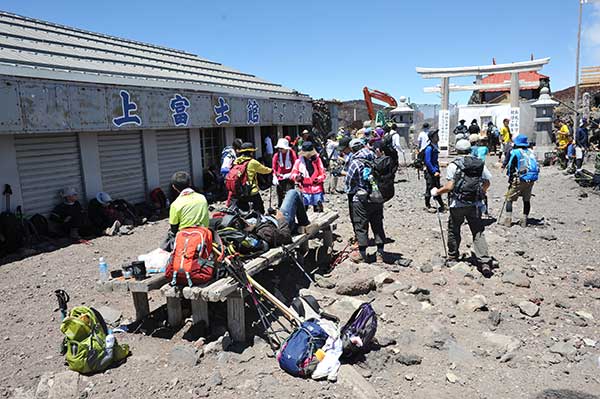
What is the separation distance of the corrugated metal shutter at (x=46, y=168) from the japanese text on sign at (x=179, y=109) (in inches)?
117

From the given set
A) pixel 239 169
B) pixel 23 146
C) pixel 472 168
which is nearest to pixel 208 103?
pixel 23 146

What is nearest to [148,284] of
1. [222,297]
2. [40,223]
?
[222,297]

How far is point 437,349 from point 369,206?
8.48ft

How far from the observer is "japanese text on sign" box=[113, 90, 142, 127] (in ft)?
33.6

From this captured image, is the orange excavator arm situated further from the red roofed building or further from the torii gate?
the red roofed building

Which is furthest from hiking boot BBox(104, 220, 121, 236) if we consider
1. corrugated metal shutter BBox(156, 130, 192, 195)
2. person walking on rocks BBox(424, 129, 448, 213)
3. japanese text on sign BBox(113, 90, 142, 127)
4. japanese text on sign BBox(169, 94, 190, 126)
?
Answer: person walking on rocks BBox(424, 129, 448, 213)

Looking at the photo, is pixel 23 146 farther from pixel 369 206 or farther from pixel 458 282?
pixel 458 282

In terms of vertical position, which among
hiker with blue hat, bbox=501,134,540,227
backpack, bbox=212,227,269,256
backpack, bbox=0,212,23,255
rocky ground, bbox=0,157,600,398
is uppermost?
hiker with blue hat, bbox=501,134,540,227

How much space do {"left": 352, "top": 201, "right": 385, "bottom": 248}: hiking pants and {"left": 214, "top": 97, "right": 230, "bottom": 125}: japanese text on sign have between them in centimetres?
846

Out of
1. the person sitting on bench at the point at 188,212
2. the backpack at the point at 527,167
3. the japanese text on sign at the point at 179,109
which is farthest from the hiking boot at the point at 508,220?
the japanese text on sign at the point at 179,109

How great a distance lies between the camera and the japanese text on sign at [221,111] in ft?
46.1

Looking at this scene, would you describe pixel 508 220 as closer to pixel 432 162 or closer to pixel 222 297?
pixel 432 162

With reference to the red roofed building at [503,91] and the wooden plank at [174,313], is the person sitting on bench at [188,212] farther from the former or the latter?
the red roofed building at [503,91]

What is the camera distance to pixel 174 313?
497cm
